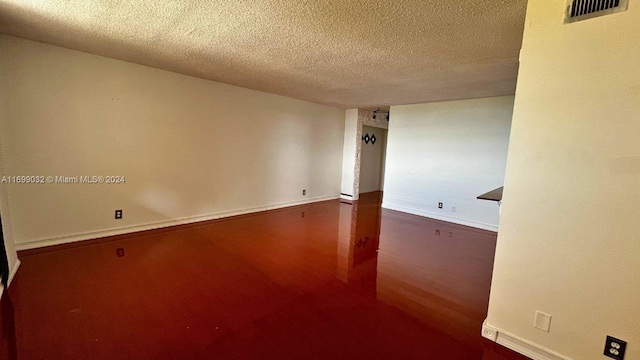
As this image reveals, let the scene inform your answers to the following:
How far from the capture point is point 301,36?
7.97 ft

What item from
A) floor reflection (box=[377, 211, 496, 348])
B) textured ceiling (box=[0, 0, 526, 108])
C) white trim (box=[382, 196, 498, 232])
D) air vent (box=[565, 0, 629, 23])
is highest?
textured ceiling (box=[0, 0, 526, 108])

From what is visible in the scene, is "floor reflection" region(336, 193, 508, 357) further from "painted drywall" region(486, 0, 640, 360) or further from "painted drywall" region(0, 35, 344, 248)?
"painted drywall" region(0, 35, 344, 248)

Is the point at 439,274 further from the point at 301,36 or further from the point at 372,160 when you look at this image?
the point at 372,160

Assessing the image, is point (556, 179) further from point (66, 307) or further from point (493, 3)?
point (66, 307)

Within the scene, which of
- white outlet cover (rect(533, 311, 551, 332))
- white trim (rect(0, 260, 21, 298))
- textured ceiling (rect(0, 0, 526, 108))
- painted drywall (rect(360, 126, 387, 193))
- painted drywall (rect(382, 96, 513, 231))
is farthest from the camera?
painted drywall (rect(360, 126, 387, 193))

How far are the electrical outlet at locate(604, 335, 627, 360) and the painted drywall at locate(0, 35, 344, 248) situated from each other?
15.1 ft

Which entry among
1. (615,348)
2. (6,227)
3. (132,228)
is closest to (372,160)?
(132,228)

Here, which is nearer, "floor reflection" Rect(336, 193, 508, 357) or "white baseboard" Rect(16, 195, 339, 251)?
"floor reflection" Rect(336, 193, 508, 357)

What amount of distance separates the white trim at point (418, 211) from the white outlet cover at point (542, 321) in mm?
3220

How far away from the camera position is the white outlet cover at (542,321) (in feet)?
5.59

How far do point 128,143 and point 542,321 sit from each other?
15.0ft

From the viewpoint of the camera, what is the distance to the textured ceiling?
1970 millimetres

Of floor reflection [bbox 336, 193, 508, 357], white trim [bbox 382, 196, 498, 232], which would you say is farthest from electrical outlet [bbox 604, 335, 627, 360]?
white trim [bbox 382, 196, 498, 232]

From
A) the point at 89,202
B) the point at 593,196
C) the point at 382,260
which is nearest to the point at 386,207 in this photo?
the point at 382,260
